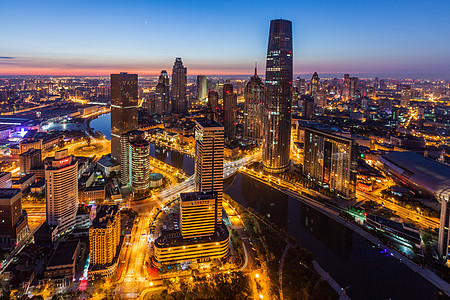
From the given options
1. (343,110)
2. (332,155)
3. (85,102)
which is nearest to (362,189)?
(332,155)

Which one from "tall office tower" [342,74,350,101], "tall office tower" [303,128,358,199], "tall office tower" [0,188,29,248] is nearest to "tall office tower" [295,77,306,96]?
"tall office tower" [342,74,350,101]

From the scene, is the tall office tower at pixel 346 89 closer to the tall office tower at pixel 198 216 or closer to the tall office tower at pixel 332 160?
the tall office tower at pixel 332 160

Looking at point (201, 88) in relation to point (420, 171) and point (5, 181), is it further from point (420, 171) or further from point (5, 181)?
point (420, 171)

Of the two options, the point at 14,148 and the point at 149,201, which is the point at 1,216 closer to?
the point at 149,201

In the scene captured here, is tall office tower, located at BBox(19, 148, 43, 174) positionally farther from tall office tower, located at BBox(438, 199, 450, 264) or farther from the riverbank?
tall office tower, located at BBox(438, 199, 450, 264)

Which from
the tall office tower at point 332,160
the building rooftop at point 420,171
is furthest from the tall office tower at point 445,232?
the tall office tower at point 332,160
